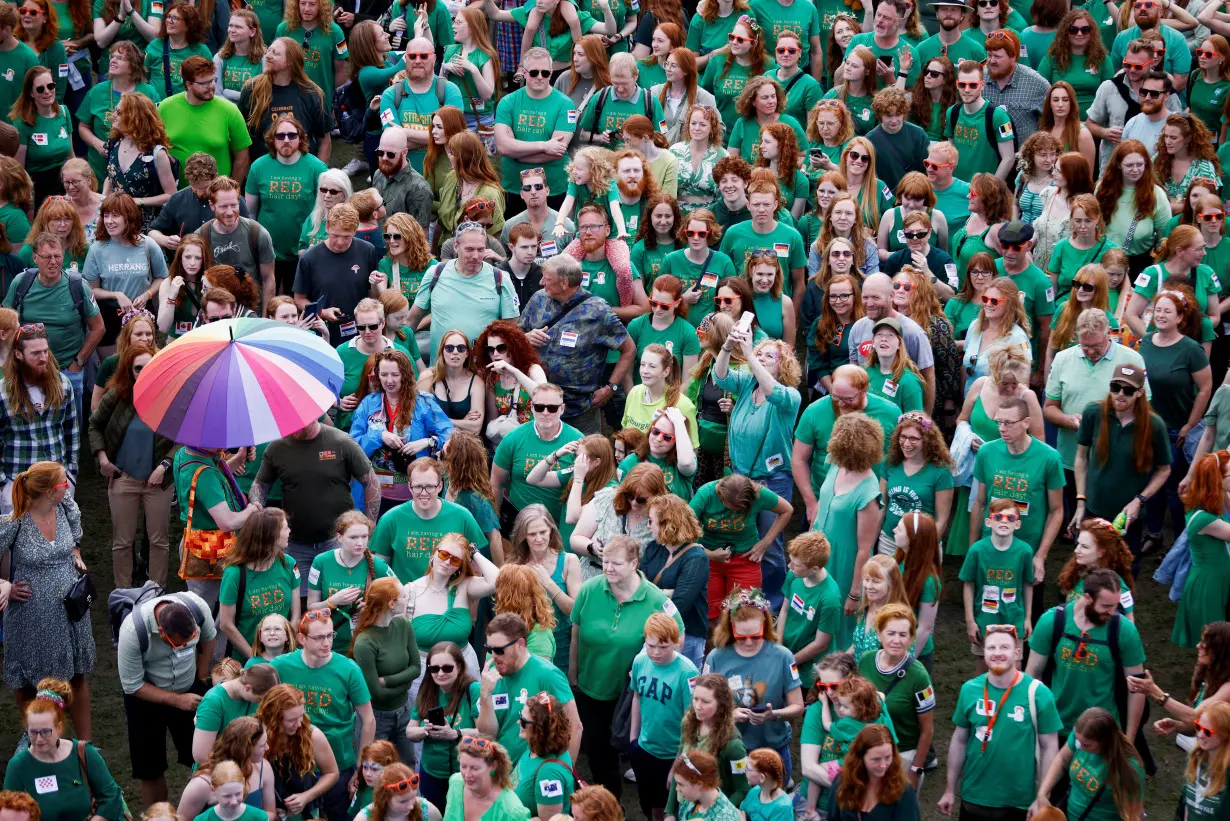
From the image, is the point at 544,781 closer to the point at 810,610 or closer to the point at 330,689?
the point at 330,689

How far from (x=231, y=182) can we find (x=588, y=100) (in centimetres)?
278

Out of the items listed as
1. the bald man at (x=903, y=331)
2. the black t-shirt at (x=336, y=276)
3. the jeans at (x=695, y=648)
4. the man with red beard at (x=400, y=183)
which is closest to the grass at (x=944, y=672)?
the jeans at (x=695, y=648)

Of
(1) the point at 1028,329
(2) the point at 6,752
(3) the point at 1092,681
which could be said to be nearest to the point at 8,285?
(2) the point at 6,752

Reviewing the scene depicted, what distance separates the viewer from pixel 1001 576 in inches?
388

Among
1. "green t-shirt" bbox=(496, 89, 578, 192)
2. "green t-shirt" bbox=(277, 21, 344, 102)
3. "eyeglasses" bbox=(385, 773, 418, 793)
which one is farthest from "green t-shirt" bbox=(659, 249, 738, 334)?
"eyeglasses" bbox=(385, 773, 418, 793)

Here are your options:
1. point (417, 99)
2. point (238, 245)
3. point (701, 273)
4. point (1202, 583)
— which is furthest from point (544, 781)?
point (417, 99)

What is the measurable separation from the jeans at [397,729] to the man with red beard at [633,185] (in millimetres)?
4213

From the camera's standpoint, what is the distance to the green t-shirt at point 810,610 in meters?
9.49

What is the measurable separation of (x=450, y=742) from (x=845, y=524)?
2.40 meters

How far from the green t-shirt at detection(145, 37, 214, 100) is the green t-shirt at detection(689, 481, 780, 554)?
244 inches

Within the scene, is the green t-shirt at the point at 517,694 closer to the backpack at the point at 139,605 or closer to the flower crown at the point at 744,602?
the flower crown at the point at 744,602

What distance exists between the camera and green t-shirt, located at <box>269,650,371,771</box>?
8.87m

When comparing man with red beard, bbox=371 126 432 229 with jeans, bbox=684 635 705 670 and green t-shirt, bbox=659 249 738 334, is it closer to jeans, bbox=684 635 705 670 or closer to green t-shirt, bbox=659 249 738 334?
green t-shirt, bbox=659 249 738 334

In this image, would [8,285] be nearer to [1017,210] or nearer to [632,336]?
[632,336]
